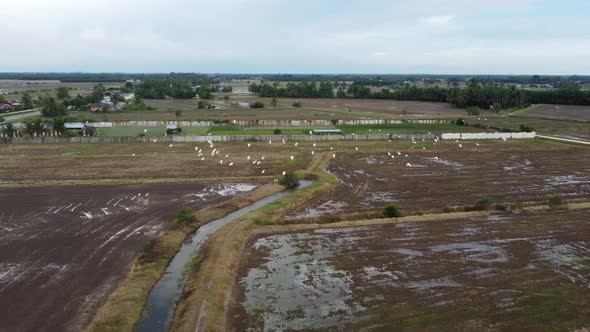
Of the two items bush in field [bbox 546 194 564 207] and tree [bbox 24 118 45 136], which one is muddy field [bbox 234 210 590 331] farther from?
tree [bbox 24 118 45 136]

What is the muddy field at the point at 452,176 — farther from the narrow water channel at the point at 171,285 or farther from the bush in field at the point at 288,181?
the narrow water channel at the point at 171,285

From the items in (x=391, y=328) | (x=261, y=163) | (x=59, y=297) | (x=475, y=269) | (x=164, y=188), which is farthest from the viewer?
(x=261, y=163)

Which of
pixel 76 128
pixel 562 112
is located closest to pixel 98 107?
pixel 76 128

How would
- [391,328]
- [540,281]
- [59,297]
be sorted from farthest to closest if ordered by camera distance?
1. [540,281]
2. [59,297]
3. [391,328]

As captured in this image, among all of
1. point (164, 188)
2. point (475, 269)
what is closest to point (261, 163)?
point (164, 188)

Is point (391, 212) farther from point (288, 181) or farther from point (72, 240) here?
point (72, 240)

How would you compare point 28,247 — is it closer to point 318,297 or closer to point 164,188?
point 164,188
